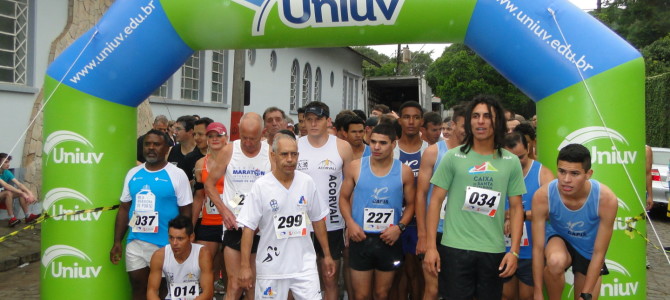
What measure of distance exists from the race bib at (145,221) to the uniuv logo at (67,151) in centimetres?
61

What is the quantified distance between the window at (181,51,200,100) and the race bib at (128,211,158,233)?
9681 mm

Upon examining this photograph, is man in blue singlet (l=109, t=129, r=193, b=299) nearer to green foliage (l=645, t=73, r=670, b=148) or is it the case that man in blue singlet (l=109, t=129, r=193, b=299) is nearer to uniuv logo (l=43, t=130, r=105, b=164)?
uniuv logo (l=43, t=130, r=105, b=164)

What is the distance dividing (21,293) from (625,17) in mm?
33079

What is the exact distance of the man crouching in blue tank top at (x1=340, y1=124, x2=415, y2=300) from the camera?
4.79m

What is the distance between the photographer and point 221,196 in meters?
5.23

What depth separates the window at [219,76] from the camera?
15875 millimetres

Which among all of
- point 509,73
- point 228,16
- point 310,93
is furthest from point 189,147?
point 310,93

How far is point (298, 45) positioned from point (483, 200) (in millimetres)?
2086

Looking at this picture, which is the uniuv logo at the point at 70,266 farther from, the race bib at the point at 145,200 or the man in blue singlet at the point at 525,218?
the man in blue singlet at the point at 525,218

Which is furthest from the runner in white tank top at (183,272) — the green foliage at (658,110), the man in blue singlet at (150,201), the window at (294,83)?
the window at (294,83)

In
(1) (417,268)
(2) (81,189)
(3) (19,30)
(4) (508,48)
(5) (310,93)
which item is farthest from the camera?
(5) (310,93)

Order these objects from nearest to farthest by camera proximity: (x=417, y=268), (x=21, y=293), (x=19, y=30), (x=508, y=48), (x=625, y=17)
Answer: (x=508, y=48) < (x=417, y=268) < (x=21, y=293) < (x=19, y=30) < (x=625, y=17)

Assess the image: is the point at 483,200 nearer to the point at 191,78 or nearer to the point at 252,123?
the point at 252,123

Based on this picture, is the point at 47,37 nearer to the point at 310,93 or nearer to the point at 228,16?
the point at 228,16
